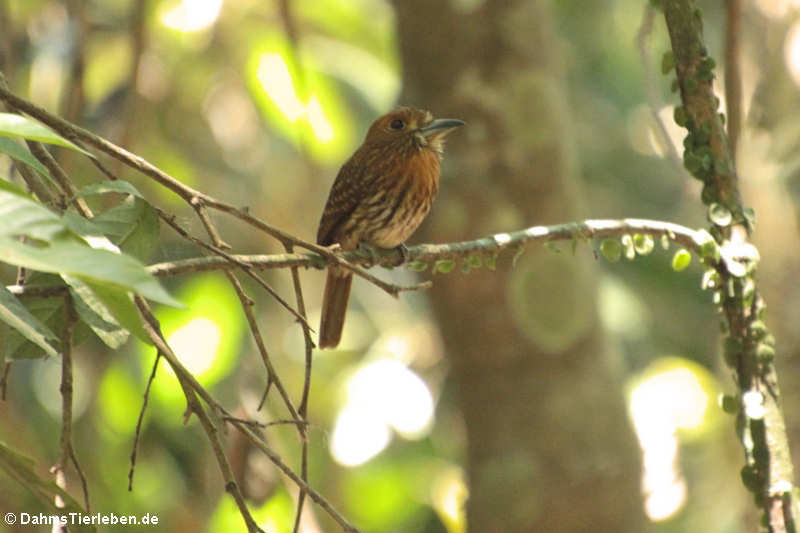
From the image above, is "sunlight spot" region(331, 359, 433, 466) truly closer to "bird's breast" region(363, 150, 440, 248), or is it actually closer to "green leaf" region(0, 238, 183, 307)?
"bird's breast" region(363, 150, 440, 248)

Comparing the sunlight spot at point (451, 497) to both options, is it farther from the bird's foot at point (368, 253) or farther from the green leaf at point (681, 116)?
the green leaf at point (681, 116)

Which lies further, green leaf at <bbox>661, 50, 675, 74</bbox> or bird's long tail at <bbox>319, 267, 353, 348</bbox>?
bird's long tail at <bbox>319, 267, 353, 348</bbox>

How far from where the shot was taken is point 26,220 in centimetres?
111

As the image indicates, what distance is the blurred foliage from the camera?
3.75m

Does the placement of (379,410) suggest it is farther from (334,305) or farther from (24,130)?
(24,130)

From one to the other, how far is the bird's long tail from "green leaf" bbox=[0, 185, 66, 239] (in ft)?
6.90

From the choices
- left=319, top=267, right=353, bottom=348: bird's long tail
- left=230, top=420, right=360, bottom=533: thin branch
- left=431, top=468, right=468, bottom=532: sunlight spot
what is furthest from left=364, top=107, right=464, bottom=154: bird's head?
left=230, top=420, right=360, bottom=533: thin branch

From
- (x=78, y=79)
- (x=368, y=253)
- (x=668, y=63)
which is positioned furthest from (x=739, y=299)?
(x=78, y=79)

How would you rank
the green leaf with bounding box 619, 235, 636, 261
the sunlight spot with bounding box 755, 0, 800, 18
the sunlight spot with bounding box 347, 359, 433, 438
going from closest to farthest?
the green leaf with bounding box 619, 235, 636, 261 → the sunlight spot with bounding box 755, 0, 800, 18 → the sunlight spot with bounding box 347, 359, 433, 438

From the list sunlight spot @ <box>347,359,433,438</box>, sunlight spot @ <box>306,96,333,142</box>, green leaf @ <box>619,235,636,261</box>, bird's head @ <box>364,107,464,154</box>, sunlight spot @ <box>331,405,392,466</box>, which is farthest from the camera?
sunlight spot @ <box>347,359,433,438</box>

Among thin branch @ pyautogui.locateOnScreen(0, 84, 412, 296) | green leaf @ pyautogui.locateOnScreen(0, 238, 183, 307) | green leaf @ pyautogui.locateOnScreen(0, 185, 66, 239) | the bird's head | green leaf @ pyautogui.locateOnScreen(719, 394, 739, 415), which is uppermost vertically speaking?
the bird's head

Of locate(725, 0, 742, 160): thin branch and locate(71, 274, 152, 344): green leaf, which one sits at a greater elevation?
locate(725, 0, 742, 160): thin branch

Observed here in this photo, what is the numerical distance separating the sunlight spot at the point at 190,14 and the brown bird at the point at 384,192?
1.19 metres

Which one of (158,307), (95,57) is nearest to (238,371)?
(158,307)
